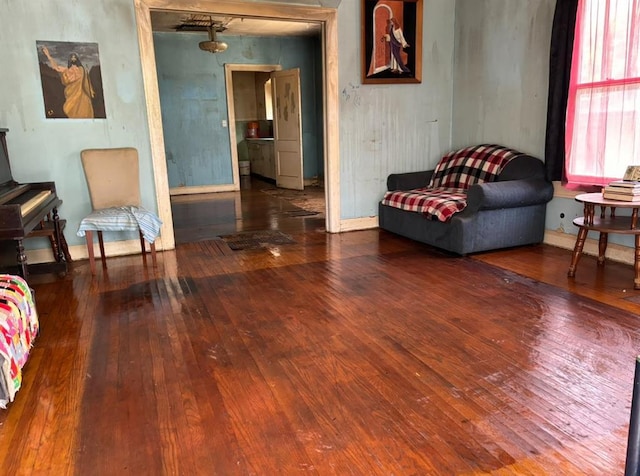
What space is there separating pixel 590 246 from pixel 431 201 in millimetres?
1381

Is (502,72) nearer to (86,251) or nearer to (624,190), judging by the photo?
(624,190)

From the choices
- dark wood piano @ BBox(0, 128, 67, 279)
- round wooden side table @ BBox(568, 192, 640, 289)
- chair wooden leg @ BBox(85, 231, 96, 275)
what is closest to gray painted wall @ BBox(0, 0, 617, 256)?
dark wood piano @ BBox(0, 128, 67, 279)

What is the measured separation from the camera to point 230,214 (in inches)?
250

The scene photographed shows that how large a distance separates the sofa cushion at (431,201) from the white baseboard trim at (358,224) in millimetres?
299

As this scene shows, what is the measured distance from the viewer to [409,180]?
5.13 metres

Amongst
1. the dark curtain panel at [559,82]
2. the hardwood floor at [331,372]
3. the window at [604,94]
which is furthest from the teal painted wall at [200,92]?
the window at [604,94]

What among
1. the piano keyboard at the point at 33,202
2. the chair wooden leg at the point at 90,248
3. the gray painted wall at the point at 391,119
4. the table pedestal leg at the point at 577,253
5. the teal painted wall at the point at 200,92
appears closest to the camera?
the piano keyboard at the point at 33,202

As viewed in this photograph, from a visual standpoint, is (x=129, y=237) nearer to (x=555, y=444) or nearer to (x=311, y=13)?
(x=311, y=13)

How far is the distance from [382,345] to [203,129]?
6.83 meters

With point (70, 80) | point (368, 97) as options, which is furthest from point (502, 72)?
point (70, 80)

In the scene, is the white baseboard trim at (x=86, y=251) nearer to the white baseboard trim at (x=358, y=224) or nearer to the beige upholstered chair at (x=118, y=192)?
the beige upholstered chair at (x=118, y=192)

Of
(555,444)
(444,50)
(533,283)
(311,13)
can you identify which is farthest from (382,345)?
(444,50)

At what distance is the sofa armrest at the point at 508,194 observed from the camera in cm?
393

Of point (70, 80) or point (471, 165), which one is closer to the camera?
point (70, 80)
